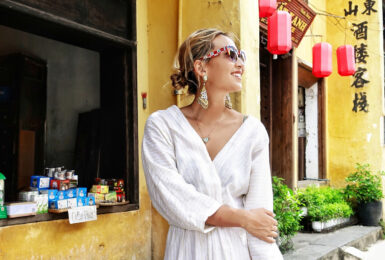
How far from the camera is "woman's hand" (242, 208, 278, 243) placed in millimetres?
1648

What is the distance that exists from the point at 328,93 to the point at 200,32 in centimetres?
850

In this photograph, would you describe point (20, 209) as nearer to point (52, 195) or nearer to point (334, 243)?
point (52, 195)

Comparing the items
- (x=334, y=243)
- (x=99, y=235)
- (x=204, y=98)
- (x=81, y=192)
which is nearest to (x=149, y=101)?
(x=81, y=192)

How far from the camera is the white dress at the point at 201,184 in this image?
1.69m

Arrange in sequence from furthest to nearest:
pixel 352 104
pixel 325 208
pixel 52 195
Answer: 1. pixel 352 104
2. pixel 325 208
3. pixel 52 195

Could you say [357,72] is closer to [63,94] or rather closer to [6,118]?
[63,94]

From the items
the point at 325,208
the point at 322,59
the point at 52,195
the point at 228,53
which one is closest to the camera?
the point at 228,53

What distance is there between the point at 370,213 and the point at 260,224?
770 centimetres

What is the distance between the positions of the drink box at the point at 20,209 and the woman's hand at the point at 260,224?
2.53 metres

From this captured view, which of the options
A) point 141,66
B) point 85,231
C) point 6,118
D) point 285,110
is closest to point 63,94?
point 6,118

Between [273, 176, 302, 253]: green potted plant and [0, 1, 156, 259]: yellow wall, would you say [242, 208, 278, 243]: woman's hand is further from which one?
[273, 176, 302, 253]: green potted plant

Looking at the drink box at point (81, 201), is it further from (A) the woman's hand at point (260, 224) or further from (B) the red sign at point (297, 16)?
(B) the red sign at point (297, 16)

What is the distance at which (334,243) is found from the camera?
6.27 metres

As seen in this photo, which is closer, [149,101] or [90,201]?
[90,201]
